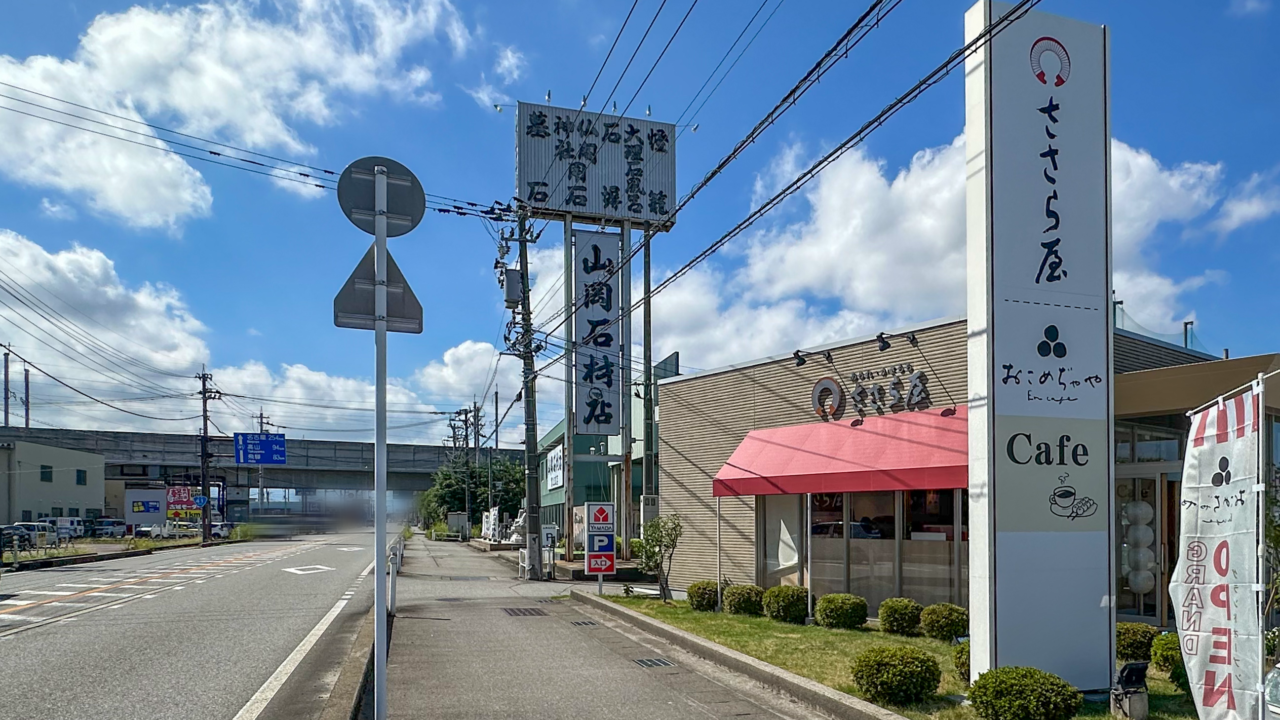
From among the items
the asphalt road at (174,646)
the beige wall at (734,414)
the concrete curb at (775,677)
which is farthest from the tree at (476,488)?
the concrete curb at (775,677)

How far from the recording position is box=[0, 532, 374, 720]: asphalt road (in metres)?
8.41

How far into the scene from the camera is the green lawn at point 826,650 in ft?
24.9

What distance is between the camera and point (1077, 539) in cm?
846

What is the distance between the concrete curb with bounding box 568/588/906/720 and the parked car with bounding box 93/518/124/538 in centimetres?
5461

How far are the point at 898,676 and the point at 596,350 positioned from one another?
20.4m

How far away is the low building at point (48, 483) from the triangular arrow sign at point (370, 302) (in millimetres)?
57871

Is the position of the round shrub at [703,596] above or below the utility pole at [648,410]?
below

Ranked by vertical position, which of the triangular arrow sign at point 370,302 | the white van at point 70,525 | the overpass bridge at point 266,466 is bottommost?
the white van at point 70,525

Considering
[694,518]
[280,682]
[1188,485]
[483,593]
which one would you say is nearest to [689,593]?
[694,518]

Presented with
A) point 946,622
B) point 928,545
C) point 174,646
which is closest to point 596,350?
point 928,545

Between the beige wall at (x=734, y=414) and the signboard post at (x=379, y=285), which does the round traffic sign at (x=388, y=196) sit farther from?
the beige wall at (x=734, y=414)

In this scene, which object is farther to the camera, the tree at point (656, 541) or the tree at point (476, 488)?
the tree at point (476, 488)

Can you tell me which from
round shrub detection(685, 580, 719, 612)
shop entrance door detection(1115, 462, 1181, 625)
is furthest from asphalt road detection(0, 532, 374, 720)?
shop entrance door detection(1115, 462, 1181, 625)

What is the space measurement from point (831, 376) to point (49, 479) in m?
59.2
